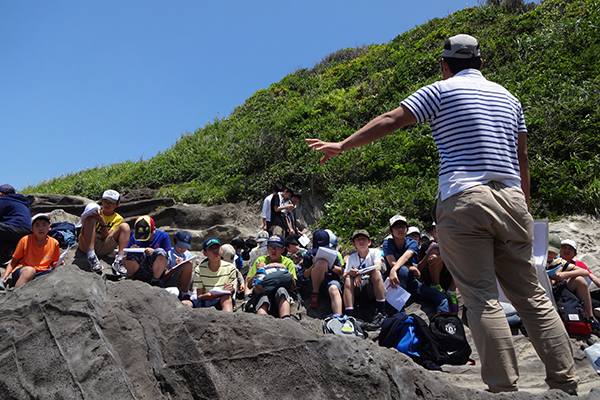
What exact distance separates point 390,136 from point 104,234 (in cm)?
696

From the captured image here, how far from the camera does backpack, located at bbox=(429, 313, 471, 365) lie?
14.9 ft

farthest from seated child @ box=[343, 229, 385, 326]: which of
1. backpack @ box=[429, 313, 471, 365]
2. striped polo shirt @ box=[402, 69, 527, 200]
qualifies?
striped polo shirt @ box=[402, 69, 527, 200]

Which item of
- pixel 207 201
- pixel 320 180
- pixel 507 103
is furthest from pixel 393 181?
pixel 507 103

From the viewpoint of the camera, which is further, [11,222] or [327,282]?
[11,222]

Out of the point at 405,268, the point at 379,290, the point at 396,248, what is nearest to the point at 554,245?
the point at 405,268

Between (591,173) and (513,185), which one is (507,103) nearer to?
(513,185)

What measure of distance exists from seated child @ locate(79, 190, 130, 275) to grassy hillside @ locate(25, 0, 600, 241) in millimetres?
4297

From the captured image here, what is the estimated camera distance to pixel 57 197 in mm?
11508

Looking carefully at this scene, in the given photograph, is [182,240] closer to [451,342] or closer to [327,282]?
[327,282]

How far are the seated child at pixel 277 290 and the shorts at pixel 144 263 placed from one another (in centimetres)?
136

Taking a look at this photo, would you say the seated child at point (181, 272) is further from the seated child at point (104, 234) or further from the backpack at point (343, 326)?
the backpack at point (343, 326)

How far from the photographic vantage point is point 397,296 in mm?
5918

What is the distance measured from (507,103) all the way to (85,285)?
269 cm

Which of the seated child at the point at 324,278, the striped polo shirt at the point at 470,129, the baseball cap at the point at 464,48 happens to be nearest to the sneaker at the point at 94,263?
the seated child at the point at 324,278
